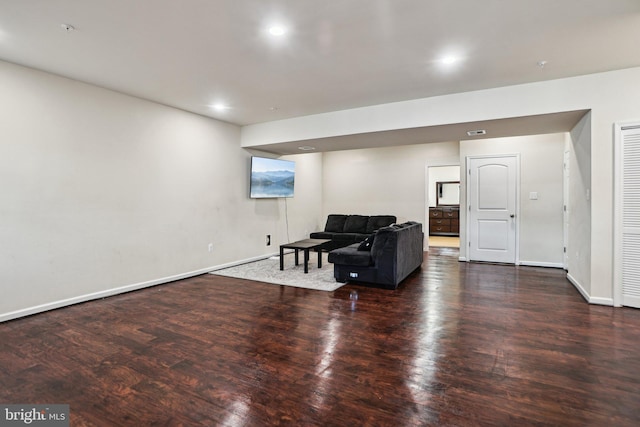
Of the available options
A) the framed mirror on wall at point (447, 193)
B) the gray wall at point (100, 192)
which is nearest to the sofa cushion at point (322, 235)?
the gray wall at point (100, 192)

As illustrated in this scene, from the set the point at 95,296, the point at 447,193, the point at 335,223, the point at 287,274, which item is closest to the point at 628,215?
the point at 287,274

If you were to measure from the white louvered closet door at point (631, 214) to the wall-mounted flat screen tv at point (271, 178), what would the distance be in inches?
211

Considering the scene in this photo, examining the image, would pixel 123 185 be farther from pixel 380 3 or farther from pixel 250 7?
pixel 380 3

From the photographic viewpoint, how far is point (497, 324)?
Answer: 323 centimetres

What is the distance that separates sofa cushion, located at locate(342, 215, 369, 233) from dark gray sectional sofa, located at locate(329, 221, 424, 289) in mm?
2929

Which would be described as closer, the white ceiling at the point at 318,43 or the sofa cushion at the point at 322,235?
the white ceiling at the point at 318,43

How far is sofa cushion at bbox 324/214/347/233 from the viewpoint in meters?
8.30

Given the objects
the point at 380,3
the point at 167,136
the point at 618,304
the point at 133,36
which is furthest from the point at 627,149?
the point at 167,136

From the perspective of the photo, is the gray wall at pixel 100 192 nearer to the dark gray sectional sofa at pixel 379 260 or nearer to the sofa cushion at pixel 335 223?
the dark gray sectional sofa at pixel 379 260

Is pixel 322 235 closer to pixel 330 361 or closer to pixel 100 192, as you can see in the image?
pixel 100 192

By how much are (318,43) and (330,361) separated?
272 centimetres

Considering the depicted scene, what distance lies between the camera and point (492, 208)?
6395mm

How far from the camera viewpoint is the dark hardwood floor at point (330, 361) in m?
1.89

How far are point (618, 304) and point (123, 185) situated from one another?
6.20 meters
